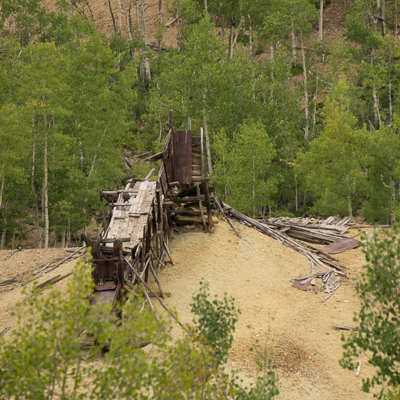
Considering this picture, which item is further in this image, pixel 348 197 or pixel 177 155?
pixel 348 197

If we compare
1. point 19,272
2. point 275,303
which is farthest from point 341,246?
point 19,272

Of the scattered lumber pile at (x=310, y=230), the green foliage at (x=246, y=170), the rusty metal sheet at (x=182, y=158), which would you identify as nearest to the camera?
the rusty metal sheet at (x=182, y=158)

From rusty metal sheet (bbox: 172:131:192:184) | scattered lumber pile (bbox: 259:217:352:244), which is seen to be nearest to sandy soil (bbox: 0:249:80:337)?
rusty metal sheet (bbox: 172:131:192:184)

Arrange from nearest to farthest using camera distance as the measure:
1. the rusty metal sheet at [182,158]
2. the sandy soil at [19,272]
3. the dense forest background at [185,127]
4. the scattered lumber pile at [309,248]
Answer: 1. the sandy soil at [19,272]
2. the scattered lumber pile at [309,248]
3. the rusty metal sheet at [182,158]
4. the dense forest background at [185,127]

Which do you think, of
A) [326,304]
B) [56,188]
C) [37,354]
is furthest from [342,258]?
[56,188]

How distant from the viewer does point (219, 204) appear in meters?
20.6

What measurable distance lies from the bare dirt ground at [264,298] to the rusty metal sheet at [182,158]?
2.57m

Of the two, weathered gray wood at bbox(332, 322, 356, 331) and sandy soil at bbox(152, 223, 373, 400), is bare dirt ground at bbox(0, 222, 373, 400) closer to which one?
sandy soil at bbox(152, 223, 373, 400)

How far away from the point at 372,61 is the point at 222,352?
40.6m

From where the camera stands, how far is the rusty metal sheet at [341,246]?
20.9 meters

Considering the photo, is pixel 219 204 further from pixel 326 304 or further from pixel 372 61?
pixel 372 61

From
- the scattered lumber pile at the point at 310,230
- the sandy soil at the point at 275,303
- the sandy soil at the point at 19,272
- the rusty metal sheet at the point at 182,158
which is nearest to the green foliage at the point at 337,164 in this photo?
the scattered lumber pile at the point at 310,230

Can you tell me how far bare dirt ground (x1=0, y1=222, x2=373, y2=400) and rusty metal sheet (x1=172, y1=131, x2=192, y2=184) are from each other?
2.57 meters

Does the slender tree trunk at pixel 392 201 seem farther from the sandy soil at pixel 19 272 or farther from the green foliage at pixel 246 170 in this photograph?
the sandy soil at pixel 19 272
